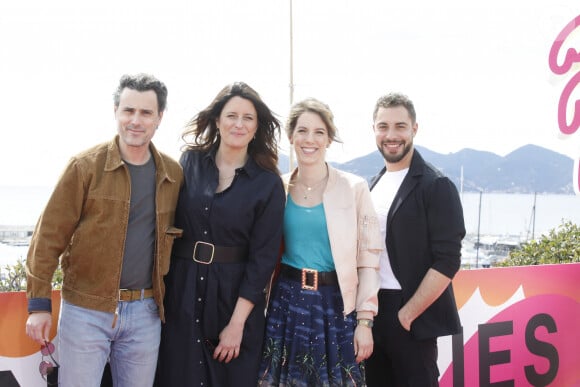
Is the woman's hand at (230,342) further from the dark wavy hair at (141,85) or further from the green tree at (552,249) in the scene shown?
the green tree at (552,249)

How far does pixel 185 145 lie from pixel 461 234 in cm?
150

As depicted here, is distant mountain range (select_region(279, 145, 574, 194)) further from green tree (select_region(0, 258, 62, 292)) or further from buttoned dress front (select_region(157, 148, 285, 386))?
buttoned dress front (select_region(157, 148, 285, 386))

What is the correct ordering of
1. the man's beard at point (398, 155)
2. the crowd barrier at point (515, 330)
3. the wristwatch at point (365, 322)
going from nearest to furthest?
the wristwatch at point (365, 322), the man's beard at point (398, 155), the crowd barrier at point (515, 330)

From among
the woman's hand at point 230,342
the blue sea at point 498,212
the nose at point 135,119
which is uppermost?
the nose at point 135,119

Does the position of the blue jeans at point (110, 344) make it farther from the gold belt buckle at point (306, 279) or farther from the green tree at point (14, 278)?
the green tree at point (14, 278)

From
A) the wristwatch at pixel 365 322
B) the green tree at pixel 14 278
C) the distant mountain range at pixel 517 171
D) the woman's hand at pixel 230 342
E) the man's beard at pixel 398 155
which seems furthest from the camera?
Result: the distant mountain range at pixel 517 171

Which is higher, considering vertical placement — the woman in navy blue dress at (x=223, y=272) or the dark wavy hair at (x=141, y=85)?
the dark wavy hair at (x=141, y=85)

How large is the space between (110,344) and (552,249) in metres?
4.72

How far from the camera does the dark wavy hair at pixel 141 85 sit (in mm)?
2590

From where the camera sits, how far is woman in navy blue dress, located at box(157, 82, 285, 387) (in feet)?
8.82

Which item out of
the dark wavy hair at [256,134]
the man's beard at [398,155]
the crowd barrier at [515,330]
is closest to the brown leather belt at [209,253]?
the dark wavy hair at [256,134]

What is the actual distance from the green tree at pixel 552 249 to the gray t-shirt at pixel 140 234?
4389 millimetres

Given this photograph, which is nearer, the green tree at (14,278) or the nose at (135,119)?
the nose at (135,119)

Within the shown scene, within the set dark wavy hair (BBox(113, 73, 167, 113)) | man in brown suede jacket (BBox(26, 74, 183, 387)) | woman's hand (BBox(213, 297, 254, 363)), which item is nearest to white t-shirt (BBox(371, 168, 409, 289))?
woman's hand (BBox(213, 297, 254, 363))
